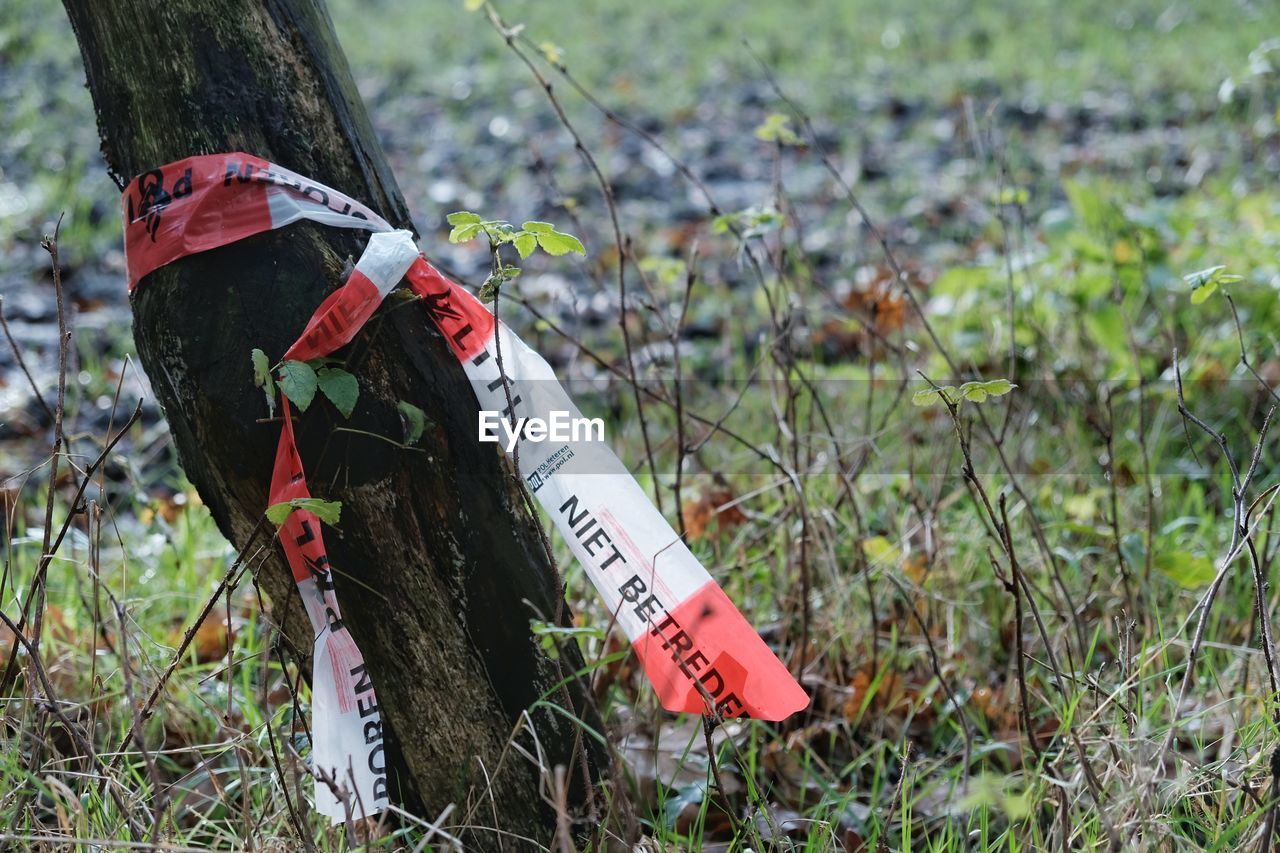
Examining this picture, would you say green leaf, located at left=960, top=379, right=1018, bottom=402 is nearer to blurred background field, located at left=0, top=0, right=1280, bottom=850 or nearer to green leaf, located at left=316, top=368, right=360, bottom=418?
blurred background field, located at left=0, top=0, right=1280, bottom=850

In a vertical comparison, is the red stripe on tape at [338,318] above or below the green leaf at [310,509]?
above

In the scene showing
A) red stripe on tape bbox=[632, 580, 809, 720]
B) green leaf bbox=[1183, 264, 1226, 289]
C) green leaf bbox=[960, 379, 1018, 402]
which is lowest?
red stripe on tape bbox=[632, 580, 809, 720]

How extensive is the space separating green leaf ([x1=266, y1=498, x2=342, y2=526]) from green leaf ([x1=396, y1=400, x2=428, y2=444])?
4.6 inches

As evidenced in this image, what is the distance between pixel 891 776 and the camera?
1.99 meters

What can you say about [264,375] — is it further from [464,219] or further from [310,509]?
[464,219]

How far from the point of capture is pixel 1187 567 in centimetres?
207

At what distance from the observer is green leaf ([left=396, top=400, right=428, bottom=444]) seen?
1.32m

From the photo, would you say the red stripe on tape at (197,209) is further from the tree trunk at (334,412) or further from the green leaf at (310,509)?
the green leaf at (310,509)

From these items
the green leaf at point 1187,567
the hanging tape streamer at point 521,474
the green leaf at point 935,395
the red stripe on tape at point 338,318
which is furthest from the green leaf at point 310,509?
the green leaf at point 1187,567

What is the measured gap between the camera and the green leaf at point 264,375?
4.07ft

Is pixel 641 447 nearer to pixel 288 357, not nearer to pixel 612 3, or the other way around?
pixel 288 357

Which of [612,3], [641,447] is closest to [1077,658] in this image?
[641,447]

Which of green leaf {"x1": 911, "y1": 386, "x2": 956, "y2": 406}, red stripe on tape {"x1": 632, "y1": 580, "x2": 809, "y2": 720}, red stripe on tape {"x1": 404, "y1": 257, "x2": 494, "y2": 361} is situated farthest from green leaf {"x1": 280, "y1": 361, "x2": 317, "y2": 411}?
green leaf {"x1": 911, "y1": 386, "x2": 956, "y2": 406}

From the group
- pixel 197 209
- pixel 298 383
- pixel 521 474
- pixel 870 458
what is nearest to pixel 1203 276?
pixel 521 474
